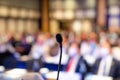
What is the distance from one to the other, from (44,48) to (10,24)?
6.77 m

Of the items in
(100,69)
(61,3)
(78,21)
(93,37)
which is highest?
(61,3)

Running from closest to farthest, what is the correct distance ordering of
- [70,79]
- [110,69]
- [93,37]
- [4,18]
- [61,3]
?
[70,79]
[110,69]
[93,37]
[4,18]
[61,3]

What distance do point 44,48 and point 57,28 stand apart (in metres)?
8.48

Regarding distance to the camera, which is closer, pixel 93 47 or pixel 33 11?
pixel 93 47

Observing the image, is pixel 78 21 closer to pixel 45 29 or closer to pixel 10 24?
pixel 45 29

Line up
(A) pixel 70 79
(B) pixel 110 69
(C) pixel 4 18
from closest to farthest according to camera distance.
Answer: (A) pixel 70 79, (B) pixel 110 69, (C) pixel 4 18

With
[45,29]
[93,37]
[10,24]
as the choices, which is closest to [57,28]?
[45,29]

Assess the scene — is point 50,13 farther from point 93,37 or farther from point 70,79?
point 70,79

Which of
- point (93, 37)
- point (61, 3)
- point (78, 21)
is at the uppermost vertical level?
point (61, 3)

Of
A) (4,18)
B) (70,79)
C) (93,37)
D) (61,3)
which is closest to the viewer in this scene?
(70,79)

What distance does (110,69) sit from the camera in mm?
4066

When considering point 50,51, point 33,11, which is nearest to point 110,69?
point 50,51

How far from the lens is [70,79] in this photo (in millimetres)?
2785

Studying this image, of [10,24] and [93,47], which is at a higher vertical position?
[10,24]
